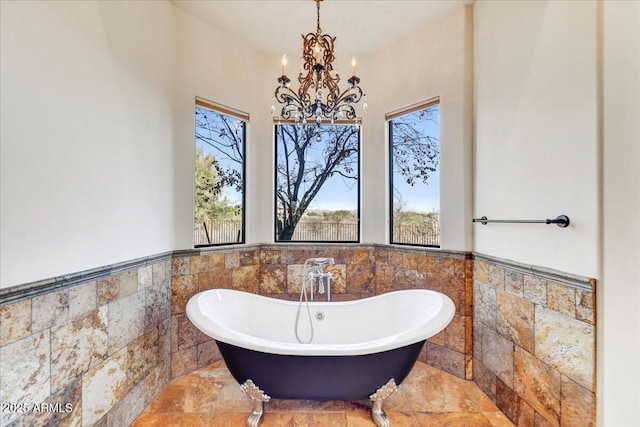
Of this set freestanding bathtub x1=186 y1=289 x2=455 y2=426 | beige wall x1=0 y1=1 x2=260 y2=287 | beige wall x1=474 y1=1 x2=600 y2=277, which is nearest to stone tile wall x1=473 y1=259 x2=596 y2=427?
beige wall x1=474 y1=1 x2=600 y2=277

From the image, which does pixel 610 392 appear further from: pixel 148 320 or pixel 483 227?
pixel 148 320

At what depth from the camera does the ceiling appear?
2096mm

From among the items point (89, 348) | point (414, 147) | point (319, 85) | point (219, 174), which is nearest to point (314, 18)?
point (319, 85)

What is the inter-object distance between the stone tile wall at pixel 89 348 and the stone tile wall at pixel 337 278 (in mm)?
147

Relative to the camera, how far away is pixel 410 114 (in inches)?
98.9

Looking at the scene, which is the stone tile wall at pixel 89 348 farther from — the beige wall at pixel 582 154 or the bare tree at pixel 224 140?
A: the beige wall at pixel 582 154

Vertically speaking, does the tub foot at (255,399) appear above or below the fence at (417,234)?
below

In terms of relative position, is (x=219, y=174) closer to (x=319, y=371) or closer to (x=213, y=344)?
(x=213, y=344)

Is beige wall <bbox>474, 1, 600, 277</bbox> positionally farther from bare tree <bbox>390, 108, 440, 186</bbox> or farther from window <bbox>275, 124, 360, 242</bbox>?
window <bbox>275, 124, 360, 242</bbox>

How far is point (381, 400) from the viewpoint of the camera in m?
1.64

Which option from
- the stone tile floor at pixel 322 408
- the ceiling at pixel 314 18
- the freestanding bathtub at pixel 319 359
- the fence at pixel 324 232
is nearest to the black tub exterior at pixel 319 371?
the freestanding bathtub at pixel 319 359

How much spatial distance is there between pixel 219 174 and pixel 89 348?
1.48 m

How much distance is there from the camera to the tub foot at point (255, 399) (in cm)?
162

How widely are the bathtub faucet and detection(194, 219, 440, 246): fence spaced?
1.01 feet
